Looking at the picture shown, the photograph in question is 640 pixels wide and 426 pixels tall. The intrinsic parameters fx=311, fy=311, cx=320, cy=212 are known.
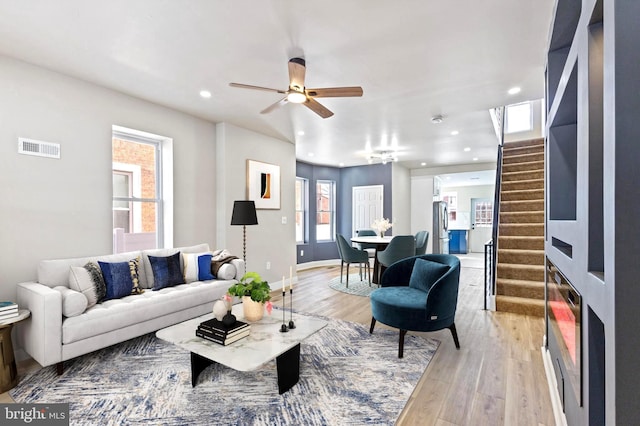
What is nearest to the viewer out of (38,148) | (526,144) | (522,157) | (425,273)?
(38,148)

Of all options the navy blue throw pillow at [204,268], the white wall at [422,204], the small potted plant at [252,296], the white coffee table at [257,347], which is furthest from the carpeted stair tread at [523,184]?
the navy blue throw pillow at [204,268]

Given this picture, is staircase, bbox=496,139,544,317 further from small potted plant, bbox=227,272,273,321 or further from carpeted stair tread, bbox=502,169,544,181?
small potted plant, bbox=227,272,273,321

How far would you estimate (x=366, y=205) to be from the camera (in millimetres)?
8039

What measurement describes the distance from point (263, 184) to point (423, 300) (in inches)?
125

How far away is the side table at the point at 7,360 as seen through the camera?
7.25ft

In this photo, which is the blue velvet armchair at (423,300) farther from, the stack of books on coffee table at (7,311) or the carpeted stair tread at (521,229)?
the stack of books on coffee table at (7,311)

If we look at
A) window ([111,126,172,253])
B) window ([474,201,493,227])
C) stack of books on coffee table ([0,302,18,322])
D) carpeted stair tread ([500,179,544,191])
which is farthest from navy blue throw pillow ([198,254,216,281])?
window ([474,201,493,227])

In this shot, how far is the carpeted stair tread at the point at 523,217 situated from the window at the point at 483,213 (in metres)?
6.08

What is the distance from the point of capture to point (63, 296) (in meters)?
2.44

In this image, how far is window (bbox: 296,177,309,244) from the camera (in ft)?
24.7

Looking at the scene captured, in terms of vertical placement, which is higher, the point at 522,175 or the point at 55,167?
the point at 522,175

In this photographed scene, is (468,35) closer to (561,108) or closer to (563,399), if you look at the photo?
(561,108)

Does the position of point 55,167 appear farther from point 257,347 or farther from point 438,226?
point 438,226

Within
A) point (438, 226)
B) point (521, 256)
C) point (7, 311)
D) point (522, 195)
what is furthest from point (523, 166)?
point (7, 311)
